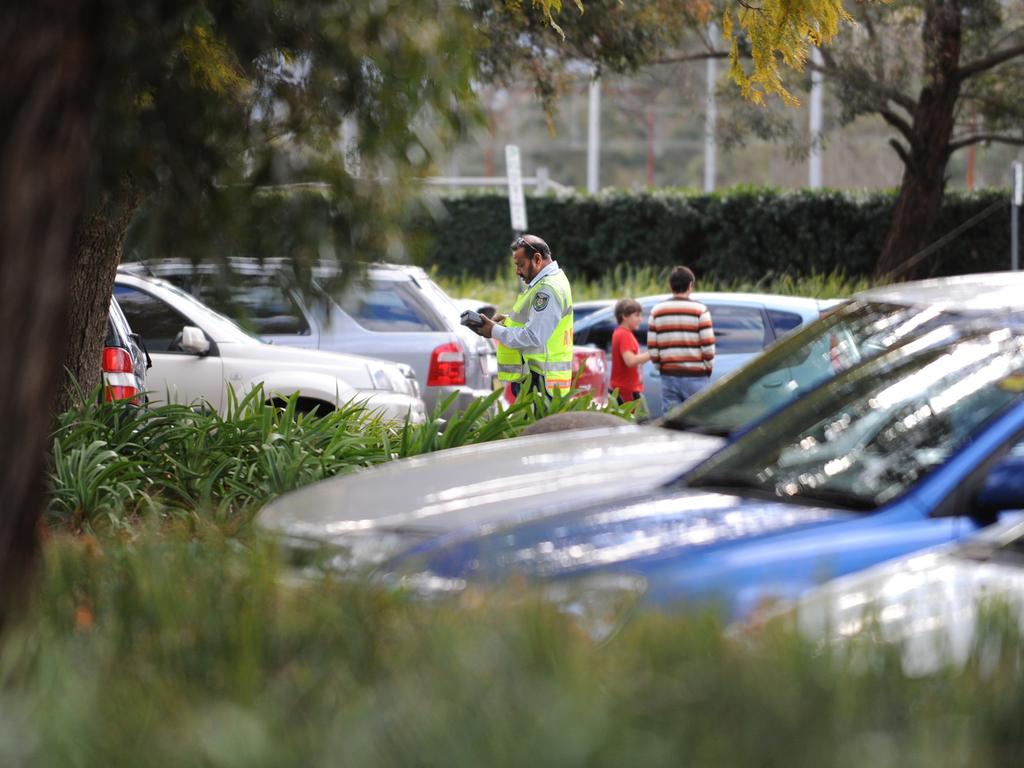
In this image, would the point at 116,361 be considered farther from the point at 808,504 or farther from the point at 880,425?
the point at 808,504

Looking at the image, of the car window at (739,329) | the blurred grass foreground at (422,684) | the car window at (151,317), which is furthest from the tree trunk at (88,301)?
the car window at (739,329)

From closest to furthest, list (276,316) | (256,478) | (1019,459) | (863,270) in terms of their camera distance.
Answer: (1019,459) < (256,478) < (276,316) < (863,270)

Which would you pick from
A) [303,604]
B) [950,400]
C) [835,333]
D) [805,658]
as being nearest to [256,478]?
[835,333]

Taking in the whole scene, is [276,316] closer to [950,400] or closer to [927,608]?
[950,400]

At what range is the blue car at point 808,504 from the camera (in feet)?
13.3

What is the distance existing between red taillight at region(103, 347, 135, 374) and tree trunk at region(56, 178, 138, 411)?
0.62 metres

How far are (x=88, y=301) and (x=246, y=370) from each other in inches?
82.9

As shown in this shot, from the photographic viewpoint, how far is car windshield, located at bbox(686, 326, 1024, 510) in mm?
4645

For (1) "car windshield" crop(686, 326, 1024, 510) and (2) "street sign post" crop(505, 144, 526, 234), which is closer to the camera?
(1) "car windshield" crop(686, 326, 1024, 510)

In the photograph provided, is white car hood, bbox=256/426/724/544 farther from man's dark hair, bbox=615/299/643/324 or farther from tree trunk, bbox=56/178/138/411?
man's dark hair, bbox=615/299/643/324

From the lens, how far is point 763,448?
5.13 metres

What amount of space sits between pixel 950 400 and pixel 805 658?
211 cm

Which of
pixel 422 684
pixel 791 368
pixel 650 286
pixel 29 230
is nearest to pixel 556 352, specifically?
pixel 791 368

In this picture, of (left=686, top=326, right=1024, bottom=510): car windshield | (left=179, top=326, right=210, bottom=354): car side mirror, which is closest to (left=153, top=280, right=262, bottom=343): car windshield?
(left=179, top=326, right=210, bottom=354): car side mirror
